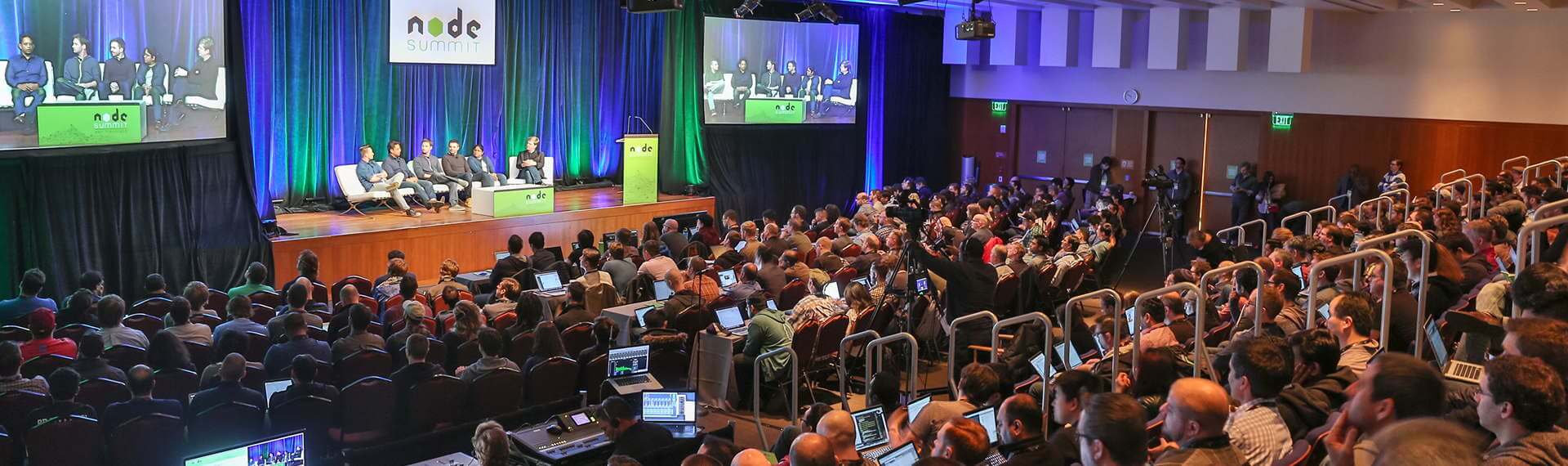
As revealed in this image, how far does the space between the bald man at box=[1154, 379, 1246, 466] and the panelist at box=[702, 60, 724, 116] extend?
1417cm

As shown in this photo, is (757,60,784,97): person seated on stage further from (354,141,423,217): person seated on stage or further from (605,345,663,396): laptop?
(605,345,663,396): laptop

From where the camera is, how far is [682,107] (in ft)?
57.1

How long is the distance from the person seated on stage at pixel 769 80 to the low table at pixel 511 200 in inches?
176

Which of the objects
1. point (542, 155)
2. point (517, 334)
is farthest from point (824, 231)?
point (517, 334)

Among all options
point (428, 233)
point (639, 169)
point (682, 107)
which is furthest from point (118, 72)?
point (682, 107)

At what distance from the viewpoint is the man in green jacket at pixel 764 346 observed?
8484mm

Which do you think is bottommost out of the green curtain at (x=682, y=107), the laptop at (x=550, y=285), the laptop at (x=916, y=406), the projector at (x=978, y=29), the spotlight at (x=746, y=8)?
the laptop at (x=550, y=285)

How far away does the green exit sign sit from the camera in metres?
16.9

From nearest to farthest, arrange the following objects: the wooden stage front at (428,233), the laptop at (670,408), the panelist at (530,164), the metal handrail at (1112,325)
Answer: the metal handrail at (1112,325), the laptop at (670,408), the wooden stage front at (428,233), the panelist at (530,164)

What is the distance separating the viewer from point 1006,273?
10.4 m

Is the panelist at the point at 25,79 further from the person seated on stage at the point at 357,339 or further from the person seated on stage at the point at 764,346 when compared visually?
the person seated on stage at the point at 764,346

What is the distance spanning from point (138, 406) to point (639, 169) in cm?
965

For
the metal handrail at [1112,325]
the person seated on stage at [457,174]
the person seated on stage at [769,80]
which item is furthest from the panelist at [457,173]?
the metal handrail at [1112,325]

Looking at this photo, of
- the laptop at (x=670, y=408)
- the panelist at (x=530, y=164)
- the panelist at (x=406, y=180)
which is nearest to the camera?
the laptop at (x=670, y=408)
